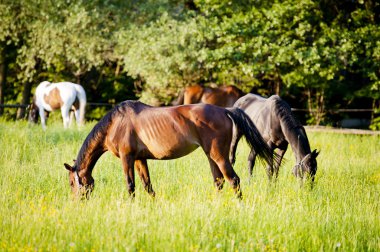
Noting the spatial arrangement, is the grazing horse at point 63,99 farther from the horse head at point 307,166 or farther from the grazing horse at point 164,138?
the horse head at point 307,166

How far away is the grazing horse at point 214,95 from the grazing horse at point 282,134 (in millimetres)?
6893

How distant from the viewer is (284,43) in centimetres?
1595

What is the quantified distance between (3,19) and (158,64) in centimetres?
641

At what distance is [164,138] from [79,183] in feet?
3.90

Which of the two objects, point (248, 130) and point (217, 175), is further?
point (217, 175)

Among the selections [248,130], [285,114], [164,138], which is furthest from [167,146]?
[285,114]

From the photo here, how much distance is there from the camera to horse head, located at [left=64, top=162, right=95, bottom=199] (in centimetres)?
637

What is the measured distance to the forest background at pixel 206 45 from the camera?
1611 cm

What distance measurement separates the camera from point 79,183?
A: 6414mm

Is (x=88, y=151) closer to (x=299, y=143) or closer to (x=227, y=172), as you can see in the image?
(x=227, y=172)

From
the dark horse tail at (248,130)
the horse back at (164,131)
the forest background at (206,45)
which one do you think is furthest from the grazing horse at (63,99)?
the dark horse tail at (248,130)

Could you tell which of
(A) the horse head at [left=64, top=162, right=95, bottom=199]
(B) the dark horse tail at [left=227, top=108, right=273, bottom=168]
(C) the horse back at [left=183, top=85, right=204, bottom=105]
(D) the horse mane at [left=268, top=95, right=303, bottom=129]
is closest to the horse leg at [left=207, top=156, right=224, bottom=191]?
(B) the dark horse tail at [left=227, top=108, right=273, bottom=168]

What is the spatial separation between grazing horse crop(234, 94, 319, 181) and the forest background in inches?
280

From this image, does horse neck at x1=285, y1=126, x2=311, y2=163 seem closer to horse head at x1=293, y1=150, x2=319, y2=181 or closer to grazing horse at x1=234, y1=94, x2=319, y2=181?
grazing horse at x1=234, y1=94, x2=319, y2=181
